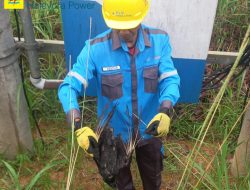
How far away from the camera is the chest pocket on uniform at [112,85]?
2.40 meters

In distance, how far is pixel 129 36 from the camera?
2.31m

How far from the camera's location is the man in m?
2.22

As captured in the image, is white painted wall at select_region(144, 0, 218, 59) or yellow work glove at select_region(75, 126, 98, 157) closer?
yellow work glove at select_region(75, 126, 98, 157)

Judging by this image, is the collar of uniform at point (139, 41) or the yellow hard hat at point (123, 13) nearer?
the yellow hard hat at point (123, 13)

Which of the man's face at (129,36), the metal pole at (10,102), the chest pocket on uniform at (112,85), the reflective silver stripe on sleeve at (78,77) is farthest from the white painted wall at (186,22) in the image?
the metal pole at (10,102)

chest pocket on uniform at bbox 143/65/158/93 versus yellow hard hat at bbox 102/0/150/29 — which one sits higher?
yellow hard hat at bbox 102/0/150/29

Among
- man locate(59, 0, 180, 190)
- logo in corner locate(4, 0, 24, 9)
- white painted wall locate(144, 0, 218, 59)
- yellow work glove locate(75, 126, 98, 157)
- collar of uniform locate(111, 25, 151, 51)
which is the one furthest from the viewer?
white painted wall locate(144, 0, 218, 59)

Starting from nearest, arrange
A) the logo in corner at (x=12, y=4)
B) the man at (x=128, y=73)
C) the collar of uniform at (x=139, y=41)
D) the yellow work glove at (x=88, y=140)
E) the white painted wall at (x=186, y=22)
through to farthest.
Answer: the yellow work glove at (x=88, y=140)
the man at (x=128, y=73)
the collar of uniform at (x=139, y=41)
the logo in corner at (x=12, y=4)
the white painted wall at (x=186, y=22)

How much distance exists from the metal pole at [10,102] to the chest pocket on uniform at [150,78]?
1.02m

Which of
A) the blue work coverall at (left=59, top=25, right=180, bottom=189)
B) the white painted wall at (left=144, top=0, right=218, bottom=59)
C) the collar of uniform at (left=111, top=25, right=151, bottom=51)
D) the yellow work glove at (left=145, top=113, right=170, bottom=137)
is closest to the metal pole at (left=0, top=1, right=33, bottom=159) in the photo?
the blue work coverall at (left=59, top=25, right=180, bottom=189)

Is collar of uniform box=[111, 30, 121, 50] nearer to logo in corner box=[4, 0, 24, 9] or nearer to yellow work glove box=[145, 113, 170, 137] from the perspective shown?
yellow work glove box=[145, 113, 170, 137]

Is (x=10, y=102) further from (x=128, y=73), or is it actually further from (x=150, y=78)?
(x=150, y=78)

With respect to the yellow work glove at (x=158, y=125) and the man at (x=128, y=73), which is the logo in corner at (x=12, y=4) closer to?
the man at (x=128, y=73)

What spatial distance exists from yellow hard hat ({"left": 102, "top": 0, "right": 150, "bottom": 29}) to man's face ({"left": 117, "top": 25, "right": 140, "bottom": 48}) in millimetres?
69
